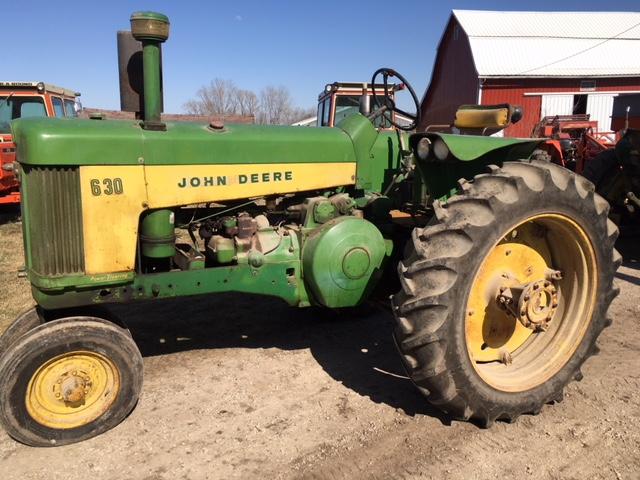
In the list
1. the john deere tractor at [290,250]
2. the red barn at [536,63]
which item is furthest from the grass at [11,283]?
the red barn at [536,63]

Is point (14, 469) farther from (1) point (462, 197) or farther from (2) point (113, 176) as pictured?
(1) point (462, 197)

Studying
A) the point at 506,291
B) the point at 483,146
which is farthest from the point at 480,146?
the point at 506,291

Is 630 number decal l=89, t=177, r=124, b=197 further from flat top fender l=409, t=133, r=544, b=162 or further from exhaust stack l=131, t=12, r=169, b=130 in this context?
flat top fender l=409, t=133, r=544, b=162

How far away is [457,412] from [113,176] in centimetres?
215

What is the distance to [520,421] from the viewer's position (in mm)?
3004

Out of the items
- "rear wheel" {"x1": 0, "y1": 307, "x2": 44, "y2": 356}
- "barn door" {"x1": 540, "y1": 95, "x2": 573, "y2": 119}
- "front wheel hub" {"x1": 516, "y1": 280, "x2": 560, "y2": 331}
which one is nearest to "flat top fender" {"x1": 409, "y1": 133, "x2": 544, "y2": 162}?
"front wheel hub" {"x1": 516, "y1": 280, "x2": 560, "y2": 331}

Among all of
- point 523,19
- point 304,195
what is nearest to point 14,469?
point 304,195

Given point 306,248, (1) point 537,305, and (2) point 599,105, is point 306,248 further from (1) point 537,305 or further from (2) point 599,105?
(2) point 599,105

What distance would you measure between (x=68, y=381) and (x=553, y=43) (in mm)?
26170

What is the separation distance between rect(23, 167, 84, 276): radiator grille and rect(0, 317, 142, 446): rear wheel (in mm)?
310

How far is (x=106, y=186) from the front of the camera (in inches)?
111

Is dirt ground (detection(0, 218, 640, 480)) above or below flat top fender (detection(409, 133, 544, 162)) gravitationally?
below

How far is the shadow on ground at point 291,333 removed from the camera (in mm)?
3471

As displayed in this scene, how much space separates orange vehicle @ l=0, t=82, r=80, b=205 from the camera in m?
10.1
